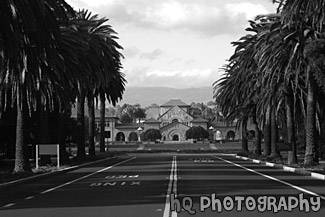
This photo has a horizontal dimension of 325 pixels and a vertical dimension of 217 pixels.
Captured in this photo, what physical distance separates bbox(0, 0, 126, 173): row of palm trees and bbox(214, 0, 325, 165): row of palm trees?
12.0 m

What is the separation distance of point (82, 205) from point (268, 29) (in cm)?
2942

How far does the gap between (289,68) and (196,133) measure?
425 ft

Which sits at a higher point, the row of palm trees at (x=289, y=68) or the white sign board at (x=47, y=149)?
the row of palm trees at (x=289, y=68)

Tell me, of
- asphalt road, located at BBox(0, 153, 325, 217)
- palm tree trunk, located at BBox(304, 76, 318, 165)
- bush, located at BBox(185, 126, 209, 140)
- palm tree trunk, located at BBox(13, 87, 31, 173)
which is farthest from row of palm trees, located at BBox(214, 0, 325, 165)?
bush, located at BBox(185, 126, 209, 140)

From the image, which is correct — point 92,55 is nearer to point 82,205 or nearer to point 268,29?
point 268,29

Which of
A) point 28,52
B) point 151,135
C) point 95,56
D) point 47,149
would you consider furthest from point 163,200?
point 151,135

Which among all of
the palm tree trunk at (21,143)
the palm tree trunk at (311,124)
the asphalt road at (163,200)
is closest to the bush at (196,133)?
the palm tree trunk at (311,124)

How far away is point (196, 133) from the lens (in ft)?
556

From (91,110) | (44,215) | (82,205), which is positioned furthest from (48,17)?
(91,110)

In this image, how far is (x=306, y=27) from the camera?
127 ft

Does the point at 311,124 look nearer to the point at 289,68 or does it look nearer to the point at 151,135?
the point at 289,68

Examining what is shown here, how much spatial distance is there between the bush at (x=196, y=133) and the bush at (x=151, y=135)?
323 inches

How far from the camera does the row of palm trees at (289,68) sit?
3581 cm

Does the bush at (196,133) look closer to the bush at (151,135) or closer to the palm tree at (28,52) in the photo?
the bush at (151,135)
